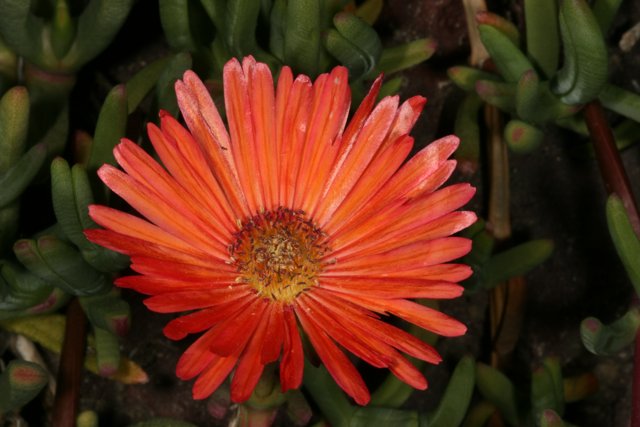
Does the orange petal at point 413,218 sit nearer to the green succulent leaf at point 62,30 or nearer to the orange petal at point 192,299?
the orange petal at point 192,299

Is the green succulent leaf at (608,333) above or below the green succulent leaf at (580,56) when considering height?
below

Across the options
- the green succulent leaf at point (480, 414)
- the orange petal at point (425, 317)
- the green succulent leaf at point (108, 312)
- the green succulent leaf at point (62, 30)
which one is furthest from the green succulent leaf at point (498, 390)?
the green succulent leaf at point (62, 30)

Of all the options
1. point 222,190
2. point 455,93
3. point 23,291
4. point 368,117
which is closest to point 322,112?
point 368,117

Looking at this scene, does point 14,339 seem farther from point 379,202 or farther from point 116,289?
point 379,202

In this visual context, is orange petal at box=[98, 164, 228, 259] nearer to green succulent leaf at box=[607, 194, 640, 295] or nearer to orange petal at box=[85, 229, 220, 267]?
orange petal at box=[85, 229, 220, 267]

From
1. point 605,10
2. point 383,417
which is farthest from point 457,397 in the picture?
point 605,10

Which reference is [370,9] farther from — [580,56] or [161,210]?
[161,210]
